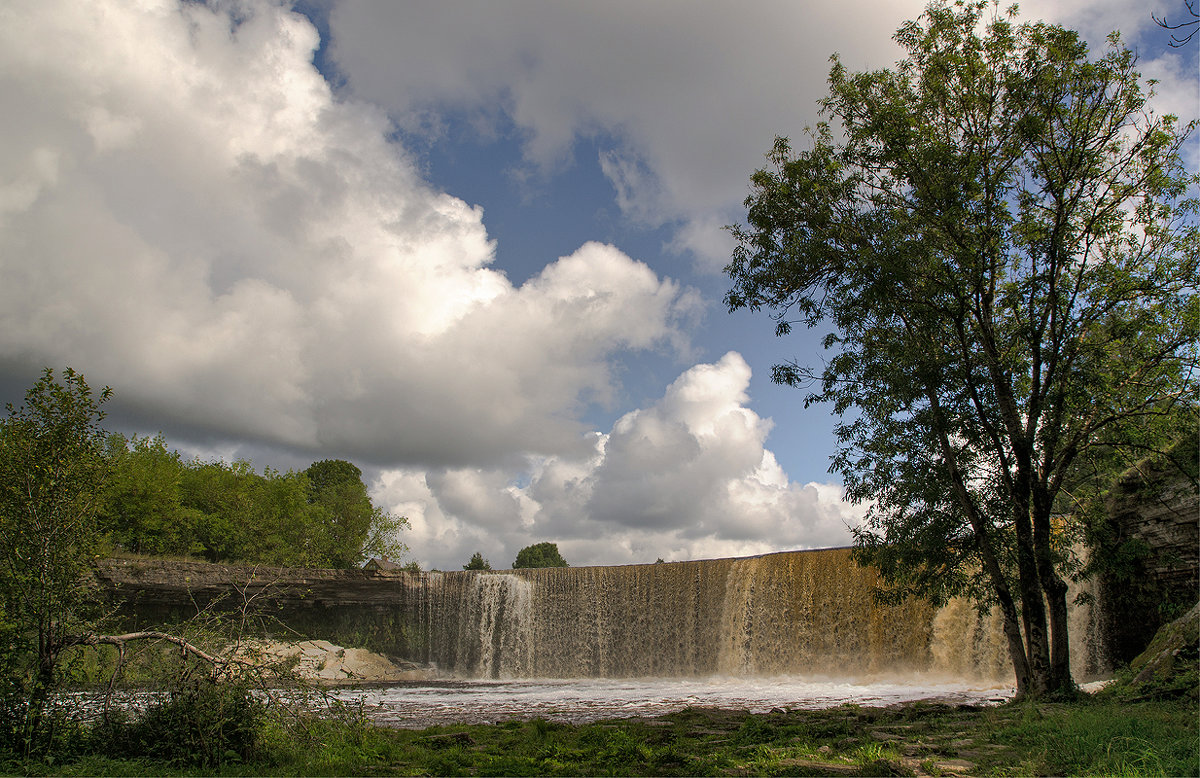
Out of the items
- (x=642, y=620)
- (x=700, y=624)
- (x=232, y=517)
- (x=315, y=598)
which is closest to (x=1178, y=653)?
(x=700, y=624)

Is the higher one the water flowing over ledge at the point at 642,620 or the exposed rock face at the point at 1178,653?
the exposed rock face at the point at 1178,653

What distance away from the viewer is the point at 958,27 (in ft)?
39.4

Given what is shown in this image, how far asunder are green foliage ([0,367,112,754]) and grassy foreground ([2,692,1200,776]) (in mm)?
644

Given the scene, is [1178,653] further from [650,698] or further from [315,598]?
[315,598]

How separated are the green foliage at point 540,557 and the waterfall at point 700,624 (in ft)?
187

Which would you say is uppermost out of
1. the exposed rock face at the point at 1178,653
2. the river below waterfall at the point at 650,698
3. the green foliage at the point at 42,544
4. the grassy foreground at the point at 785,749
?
the green foliage at the point at 42,544

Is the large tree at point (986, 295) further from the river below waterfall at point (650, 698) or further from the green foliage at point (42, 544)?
the green foliage at point (42, 544)

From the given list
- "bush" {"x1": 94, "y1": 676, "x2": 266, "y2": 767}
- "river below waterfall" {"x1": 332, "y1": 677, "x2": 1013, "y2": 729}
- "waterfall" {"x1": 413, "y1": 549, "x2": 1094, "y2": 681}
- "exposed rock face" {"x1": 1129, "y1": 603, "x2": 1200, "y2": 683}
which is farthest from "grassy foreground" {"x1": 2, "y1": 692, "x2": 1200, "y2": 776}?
"waterfall" {"x1": 413, "y1": 549, "x2": 1094, "y2": 681}

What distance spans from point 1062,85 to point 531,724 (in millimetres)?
13407

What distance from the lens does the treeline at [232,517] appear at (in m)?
35.5

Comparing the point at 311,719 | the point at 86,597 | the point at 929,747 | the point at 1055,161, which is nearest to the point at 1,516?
the point at 86,597

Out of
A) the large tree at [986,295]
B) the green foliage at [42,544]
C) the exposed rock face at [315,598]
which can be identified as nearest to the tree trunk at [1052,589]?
the large tree at [986,295]

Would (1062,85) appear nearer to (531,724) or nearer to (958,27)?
(958,27)

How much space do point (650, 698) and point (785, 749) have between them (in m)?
12.2
